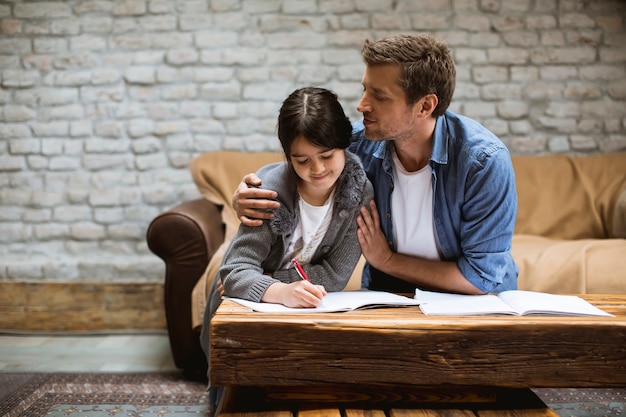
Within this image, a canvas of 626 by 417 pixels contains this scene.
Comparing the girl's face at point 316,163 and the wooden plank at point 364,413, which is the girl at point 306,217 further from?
the wooden plank at point 364,413

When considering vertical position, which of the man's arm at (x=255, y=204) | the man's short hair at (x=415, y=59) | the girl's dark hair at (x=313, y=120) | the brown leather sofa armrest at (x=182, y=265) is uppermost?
the man's short hair at (x=415, y=59)

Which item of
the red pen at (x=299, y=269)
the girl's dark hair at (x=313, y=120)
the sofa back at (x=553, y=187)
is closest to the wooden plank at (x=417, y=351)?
the red pen at (x=299, y=269)

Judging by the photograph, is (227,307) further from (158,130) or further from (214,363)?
(158,130)

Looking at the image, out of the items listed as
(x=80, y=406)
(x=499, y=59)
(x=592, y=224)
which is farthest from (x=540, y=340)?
(x=499, y=59)

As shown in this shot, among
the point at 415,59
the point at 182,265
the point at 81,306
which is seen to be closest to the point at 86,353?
the point at 81,306

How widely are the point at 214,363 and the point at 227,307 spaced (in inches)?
6.6

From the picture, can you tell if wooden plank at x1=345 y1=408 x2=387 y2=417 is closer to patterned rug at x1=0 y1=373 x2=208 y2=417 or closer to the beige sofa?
patterned rug at x1=0 y1=373 x2=208 y2=417

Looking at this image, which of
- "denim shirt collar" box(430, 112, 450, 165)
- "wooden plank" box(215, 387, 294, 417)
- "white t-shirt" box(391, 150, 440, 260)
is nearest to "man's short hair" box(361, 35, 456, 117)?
"denim shirt collar" box(430, 112, 450, 165)

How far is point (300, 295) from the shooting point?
142 centimetres

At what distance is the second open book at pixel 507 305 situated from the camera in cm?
138

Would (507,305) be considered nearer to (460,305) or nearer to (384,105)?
(460,305)

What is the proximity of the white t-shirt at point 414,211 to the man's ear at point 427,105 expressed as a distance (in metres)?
0.18

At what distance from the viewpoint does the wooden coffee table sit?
1288mm

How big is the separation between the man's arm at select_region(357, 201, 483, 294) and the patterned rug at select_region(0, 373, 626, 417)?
883mm
